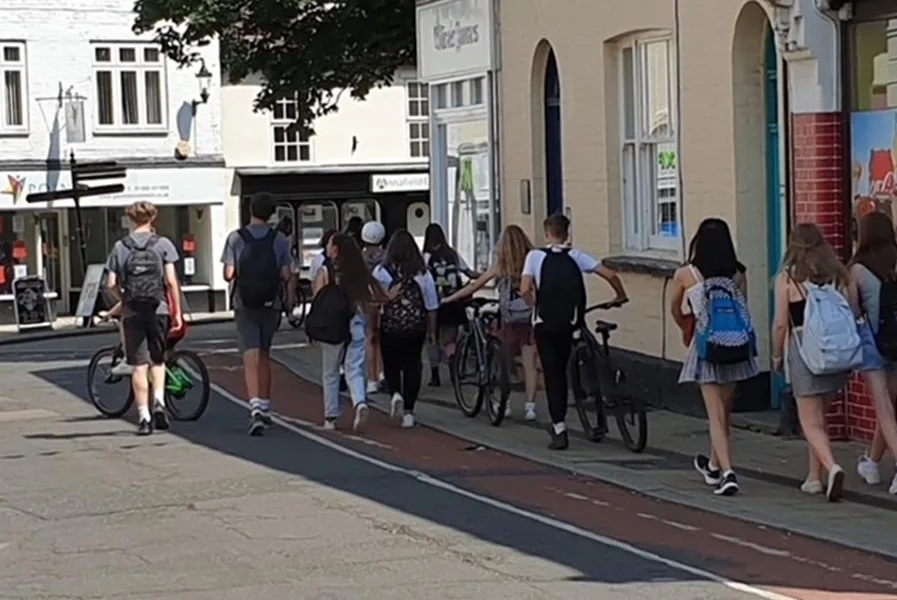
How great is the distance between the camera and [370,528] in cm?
1038

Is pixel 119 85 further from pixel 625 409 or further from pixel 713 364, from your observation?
pixel 713 364

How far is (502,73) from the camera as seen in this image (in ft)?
68.4

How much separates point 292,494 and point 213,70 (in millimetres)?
29518

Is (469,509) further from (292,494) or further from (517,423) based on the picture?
(517,423)

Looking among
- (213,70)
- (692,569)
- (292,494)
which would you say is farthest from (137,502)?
(213,70)

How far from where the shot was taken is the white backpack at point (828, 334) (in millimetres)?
11195

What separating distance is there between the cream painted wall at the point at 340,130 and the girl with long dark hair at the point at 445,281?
22.3m

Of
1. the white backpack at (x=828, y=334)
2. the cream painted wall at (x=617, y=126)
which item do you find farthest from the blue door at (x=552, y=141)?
the white backpack at (x=828, y=334)

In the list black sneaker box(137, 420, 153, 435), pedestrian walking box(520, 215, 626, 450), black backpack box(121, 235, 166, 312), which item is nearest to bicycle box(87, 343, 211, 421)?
black sneaker box(137, 420, 153, 435)

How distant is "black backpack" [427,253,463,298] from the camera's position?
59.9 feet

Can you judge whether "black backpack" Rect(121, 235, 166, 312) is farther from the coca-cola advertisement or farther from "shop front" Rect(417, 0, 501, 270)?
"shop front" Rect(417, 0, 501, 270)

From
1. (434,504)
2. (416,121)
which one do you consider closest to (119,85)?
(416,121)

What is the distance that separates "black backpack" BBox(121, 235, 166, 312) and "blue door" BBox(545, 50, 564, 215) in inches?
238

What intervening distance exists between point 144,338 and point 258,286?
1.06 m
